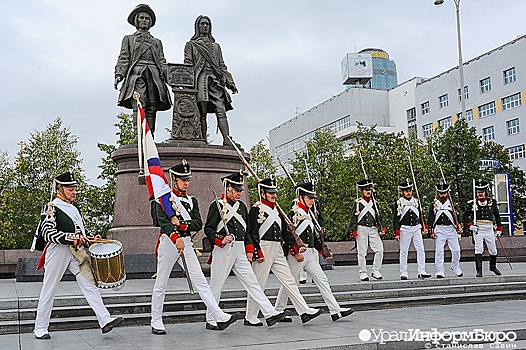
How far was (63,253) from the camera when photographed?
28.5 feet

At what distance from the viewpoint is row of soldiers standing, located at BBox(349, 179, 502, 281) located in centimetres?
1442

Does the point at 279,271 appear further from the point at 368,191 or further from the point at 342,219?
the point at 342,219

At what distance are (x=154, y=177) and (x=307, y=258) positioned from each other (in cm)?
258

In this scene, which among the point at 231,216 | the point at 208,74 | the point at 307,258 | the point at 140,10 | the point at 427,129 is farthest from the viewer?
the point at 427,129

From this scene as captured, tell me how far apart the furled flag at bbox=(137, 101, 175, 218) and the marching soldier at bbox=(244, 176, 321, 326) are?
130 cm

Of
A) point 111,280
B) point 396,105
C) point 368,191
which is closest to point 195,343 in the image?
point 111,280

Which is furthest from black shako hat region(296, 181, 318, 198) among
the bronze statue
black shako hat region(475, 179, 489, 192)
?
the bronze statue

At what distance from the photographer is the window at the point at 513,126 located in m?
58.7

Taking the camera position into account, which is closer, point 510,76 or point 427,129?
point 510,76

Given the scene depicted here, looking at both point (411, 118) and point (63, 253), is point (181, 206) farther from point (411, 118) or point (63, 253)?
point (411, 118)

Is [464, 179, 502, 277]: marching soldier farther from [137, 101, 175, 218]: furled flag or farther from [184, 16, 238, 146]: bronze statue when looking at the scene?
[137, 101, 175, 218]: furled flag

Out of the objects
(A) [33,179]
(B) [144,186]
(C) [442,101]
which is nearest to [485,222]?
(B) [144,186]

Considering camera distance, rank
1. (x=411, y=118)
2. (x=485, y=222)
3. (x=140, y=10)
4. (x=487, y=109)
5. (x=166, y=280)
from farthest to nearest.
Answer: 1. (x=411, y=118)
2. (x=487, y=109)
3. (x=140, y=10)
4. (x=485, y=222)
5. (x=166, y=280)

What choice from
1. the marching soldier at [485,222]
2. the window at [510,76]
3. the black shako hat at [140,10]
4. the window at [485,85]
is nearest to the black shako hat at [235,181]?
the marching soldier at [485,222]
